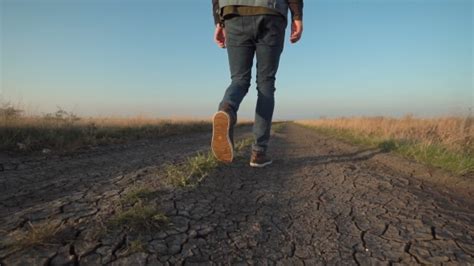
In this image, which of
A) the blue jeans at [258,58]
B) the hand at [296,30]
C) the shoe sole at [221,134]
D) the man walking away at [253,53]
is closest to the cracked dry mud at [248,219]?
the shoe sole at [221,134]

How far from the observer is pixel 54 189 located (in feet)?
7.92

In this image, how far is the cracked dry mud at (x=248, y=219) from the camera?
1527 mm

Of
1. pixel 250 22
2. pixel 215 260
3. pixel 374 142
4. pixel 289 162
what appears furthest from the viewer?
pixel 374 142

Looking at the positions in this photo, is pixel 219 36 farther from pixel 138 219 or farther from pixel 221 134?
pixel 138 219

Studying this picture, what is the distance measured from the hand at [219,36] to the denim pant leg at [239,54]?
0.93 ft

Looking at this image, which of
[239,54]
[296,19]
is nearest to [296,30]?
[296,19]

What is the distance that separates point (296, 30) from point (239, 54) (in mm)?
585

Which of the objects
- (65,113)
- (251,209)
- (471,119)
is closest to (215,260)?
(251,209)

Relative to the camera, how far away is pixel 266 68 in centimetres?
307

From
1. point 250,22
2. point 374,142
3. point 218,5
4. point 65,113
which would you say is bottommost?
point 374,142

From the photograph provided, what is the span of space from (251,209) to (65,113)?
7.25 meters

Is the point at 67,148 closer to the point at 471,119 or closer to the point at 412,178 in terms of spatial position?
the point at 412,178

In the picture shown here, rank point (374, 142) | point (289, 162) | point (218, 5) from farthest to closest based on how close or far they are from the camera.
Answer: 1. point (374, 142)
2. point (289, 162)
3. point (218, 5)

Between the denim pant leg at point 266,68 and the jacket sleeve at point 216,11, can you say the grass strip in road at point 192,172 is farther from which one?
the jacket sleeve at point 216,11
